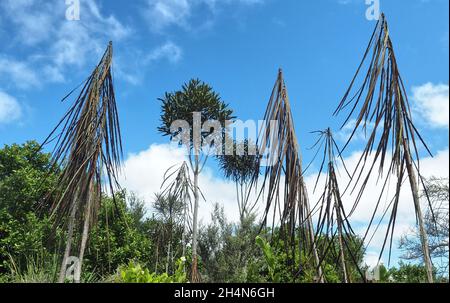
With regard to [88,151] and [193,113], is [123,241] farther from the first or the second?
[88,151]

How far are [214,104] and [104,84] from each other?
44.0ft

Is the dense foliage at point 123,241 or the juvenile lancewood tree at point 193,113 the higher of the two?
the juvenile lancewood tree at point 193,113

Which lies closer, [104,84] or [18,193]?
[104,84]

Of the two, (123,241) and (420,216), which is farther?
(123,241)

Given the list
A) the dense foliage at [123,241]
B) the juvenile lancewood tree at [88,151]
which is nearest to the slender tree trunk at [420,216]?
the juvenile lancewood tree at [88,151]

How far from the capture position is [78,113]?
3.33m

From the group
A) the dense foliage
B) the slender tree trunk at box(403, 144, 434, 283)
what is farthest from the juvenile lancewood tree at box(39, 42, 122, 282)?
the dense foliage

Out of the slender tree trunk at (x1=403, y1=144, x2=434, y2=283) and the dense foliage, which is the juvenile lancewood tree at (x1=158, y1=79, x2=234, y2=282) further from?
the slender tree trunk at (x1=403, y1=144, x2=434, y2=283)

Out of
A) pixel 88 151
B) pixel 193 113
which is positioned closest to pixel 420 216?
pixel 88 151

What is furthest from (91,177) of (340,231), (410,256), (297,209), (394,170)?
(410,256)

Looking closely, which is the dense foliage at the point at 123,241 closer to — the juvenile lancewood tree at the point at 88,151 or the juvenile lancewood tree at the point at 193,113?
the juvenile lancewood tree at the point at 193,113
